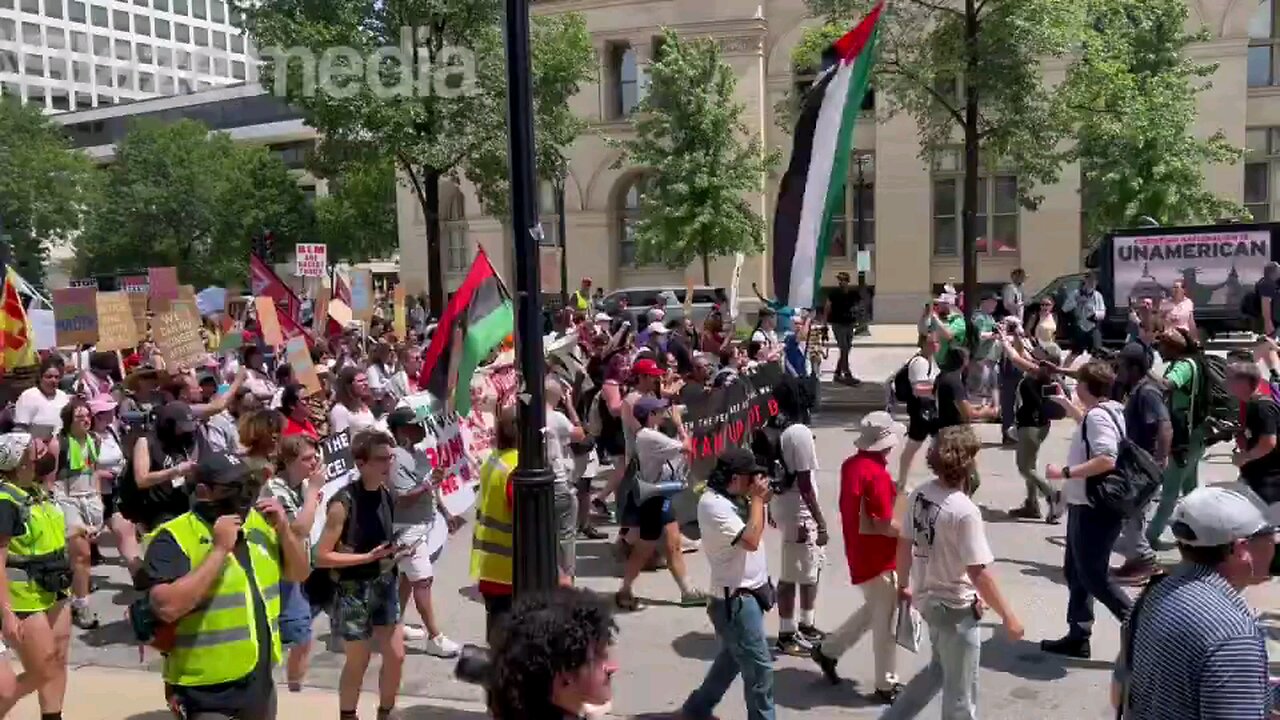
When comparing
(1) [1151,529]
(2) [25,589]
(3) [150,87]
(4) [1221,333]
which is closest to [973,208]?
(4) [1221,333]

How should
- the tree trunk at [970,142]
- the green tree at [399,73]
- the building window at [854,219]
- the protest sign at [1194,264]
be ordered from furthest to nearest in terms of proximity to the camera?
1. the building window at [854,219]
2. the green tree at [399,73]
3. the protest sign at [1194,264]
4. the tree trunk at [970,142]

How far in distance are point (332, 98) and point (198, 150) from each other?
40.8 metres

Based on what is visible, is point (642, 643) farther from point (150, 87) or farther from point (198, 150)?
point (150, 87)

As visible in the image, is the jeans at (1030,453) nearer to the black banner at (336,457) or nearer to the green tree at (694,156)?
the black banner at (336,457)

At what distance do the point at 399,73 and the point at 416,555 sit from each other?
16.0 meters

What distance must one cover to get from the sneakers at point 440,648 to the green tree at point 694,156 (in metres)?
21.4

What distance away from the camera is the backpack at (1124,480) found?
6.40 m

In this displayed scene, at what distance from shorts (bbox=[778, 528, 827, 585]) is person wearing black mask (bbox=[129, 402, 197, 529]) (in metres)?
3.96

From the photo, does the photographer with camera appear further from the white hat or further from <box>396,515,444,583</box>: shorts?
<box>396,515,444,583</box>: shorts

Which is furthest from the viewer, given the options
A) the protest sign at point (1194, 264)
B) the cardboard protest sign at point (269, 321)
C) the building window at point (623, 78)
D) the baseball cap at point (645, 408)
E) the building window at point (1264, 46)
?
the building window at point (623, 78)

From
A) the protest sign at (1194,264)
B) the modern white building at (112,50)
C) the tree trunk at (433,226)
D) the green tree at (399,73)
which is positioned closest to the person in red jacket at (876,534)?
the protest sign at (1194,264)

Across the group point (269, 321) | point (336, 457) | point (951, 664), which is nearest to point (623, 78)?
point (269, 321)

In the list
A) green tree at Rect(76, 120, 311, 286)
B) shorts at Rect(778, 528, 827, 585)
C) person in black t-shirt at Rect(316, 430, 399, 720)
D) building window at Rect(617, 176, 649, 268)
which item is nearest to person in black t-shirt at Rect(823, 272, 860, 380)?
shorts at Rect(778, 528, 827, 585)

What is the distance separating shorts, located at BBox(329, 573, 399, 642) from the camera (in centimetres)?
556
